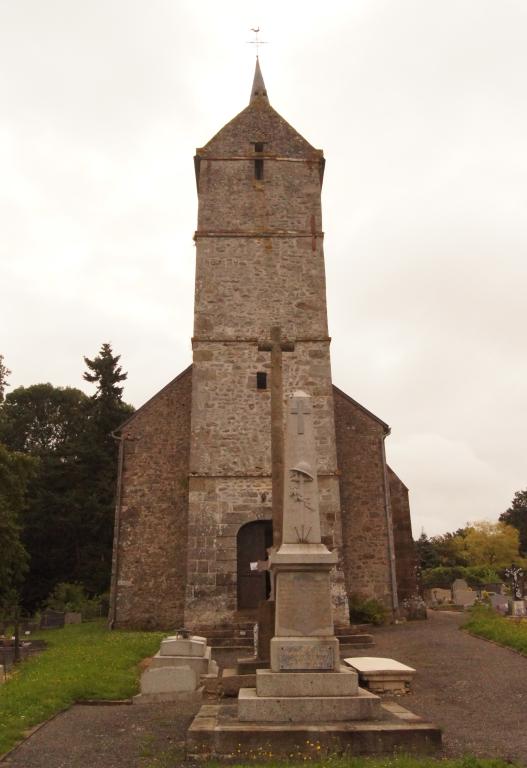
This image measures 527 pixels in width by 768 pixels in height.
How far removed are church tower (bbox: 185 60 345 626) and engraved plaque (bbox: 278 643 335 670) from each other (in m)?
10.0

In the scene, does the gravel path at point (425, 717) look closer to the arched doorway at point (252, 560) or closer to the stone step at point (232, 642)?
the stone step at point (232, 642)

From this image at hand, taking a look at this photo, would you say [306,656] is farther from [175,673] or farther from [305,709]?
[175,673]

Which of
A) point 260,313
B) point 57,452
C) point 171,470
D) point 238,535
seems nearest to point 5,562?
point 171,470

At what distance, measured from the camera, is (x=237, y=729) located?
19.1 feet

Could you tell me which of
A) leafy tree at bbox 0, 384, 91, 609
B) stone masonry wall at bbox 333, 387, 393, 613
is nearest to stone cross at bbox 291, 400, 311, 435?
stone masonry wall at bbox 333, 387, 393, 613

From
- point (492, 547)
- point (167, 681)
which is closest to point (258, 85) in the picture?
point (167, 681)

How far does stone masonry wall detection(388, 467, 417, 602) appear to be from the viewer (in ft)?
63.7

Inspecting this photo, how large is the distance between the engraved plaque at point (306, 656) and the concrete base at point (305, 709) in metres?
0.36

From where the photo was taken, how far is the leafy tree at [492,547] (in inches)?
2258

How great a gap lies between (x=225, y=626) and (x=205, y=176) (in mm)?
13306

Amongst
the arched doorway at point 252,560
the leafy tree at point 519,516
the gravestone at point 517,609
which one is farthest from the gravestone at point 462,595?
the leafy tree at point 519,516

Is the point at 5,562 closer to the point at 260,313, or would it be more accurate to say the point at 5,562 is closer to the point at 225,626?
the point at 225,626

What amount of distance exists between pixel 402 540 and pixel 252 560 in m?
5.22

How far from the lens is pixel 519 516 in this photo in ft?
212
